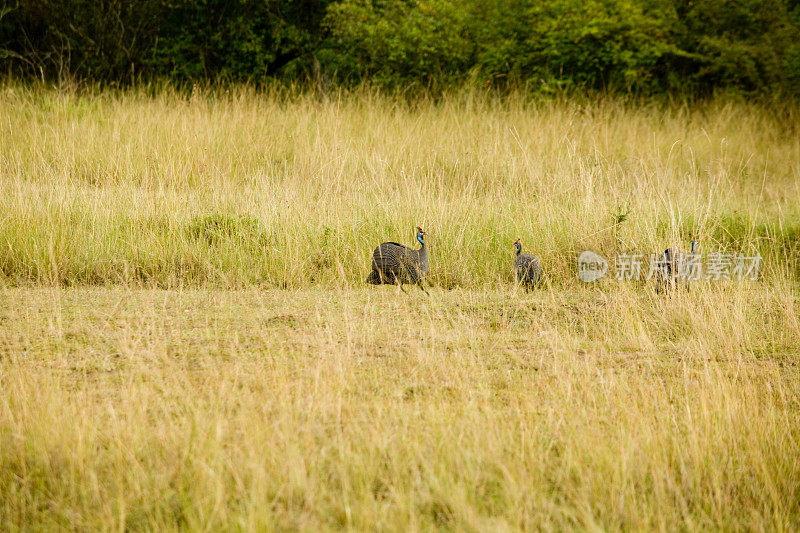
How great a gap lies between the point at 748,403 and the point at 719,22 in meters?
12.8

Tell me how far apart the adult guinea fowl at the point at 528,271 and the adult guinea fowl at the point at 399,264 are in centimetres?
69

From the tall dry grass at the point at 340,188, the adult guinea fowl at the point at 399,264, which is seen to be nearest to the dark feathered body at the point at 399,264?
the adult guinea fowl at the point at 399,264

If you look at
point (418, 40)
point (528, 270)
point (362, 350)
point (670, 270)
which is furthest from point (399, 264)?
point (418, 40)

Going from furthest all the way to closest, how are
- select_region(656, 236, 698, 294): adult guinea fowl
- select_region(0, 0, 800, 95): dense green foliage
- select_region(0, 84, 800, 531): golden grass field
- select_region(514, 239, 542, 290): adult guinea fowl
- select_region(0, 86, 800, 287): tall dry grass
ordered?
1. select_region(0, 0, 800, 95): dense green foliage
2. select_region(0, 86, 800, 287): tall dry grass
3. select_region(514, 239, 542, 290): adult guinea fowl
4. select_region(656, 236, 698, 294): adult guinea fowl
5. select_region(0, 84, 800, 531): golden grass field

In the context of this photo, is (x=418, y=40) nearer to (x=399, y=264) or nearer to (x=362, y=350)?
(x=399, y=264)

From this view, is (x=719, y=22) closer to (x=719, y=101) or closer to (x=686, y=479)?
(x=719, y=101)

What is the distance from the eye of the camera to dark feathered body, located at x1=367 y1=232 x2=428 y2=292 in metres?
4.70

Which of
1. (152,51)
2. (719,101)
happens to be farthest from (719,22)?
(152,51)

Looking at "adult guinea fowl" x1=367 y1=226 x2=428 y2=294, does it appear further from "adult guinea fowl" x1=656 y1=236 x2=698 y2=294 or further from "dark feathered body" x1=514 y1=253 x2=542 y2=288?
"adult guinea fowl" x1=656 y1=236 x2=698 y2=294

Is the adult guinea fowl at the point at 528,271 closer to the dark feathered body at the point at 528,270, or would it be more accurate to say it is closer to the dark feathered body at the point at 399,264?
the dark feathered body at the point at 528,270

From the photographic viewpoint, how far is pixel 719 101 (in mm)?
11930

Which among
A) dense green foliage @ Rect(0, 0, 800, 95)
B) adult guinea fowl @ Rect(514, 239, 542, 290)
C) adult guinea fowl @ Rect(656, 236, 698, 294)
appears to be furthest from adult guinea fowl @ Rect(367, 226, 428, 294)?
dense green foliage @ Rect(0, 0, 800, 95)

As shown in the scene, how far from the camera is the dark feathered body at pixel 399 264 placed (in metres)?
4.70

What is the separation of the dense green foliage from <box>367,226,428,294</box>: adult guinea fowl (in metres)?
7.79
